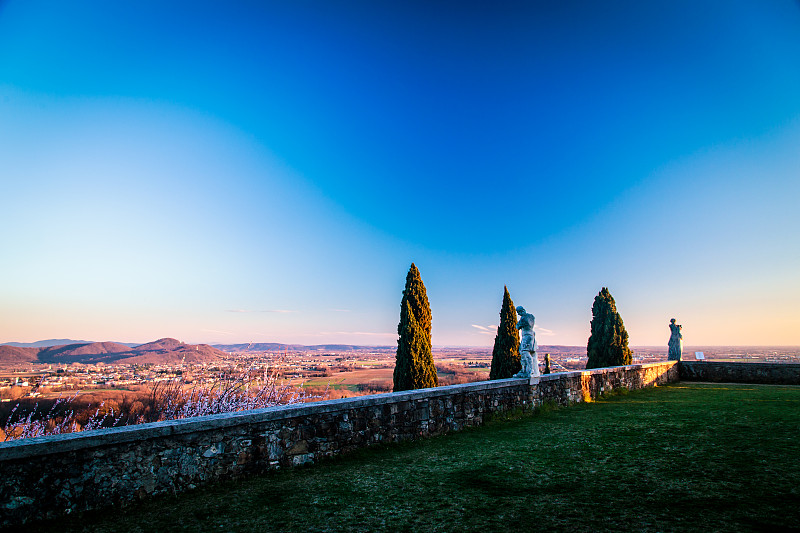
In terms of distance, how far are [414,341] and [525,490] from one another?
9.68 meters

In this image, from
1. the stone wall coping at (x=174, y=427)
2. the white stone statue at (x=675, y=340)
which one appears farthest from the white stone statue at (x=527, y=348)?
the white stone statue at (x=675, y=340)

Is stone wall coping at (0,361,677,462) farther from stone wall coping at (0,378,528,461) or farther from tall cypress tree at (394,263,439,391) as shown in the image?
tall cypress tree at (394,263,439,391)

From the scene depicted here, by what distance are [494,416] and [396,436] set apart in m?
2.82

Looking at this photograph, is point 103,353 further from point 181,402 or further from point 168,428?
point 168,428

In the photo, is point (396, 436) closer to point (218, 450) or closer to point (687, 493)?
point (218, 450)

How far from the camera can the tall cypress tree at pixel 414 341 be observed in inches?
530

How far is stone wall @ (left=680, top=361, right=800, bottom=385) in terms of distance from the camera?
16.0 meters

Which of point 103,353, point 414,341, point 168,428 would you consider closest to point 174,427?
point 168,428

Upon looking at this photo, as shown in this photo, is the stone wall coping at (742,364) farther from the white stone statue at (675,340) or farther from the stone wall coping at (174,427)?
the stone wall coping at (174,427)

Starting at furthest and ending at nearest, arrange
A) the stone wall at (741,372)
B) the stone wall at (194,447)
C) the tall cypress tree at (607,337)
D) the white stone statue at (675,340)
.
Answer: the tall cypress tree at (607,337)
the white stone statue at (675,340)
the stone wall at (741,372)
the stone wall at (194,447)

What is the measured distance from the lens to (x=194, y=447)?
4.30m

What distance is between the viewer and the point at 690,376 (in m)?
18.3

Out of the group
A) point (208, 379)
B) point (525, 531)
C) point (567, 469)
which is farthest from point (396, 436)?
point (208, 379)

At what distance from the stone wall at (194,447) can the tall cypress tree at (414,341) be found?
6082mm
